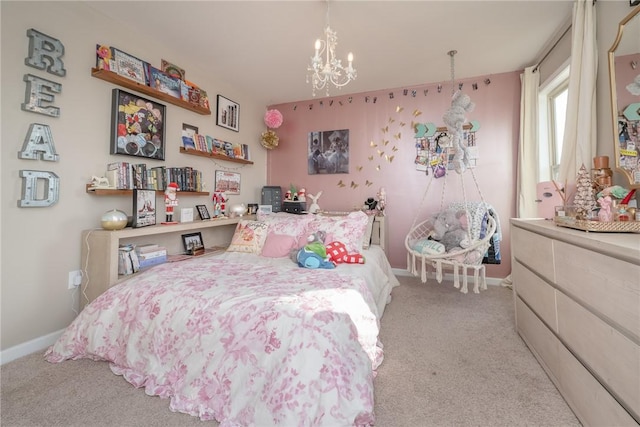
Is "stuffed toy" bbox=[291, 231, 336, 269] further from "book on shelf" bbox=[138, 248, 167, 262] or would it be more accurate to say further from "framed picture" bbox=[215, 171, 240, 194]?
"framed picture" bbox=[215, 171, 240, 194]

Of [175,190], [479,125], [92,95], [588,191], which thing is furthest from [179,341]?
[479,125]

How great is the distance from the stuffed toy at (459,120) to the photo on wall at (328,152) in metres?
1.43

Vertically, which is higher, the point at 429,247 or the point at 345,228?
the point at 345,228

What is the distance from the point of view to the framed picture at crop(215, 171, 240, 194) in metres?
3.44

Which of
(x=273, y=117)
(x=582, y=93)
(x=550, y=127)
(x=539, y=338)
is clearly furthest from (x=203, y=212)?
(x=550, y=127)

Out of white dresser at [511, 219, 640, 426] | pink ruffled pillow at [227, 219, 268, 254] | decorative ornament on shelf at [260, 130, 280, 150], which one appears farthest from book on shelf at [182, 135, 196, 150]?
white dresser at [511, 219, 640, 426]

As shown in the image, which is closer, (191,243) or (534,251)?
(534,251)

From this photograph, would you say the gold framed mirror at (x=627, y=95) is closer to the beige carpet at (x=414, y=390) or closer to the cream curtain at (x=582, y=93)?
the cream curtain at (x=582, y=93)

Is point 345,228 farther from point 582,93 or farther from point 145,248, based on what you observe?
point 582,93

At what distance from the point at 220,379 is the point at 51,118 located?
7.14 feet

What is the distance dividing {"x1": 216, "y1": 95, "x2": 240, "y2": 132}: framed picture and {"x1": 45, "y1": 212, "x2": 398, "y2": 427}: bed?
2163 mm

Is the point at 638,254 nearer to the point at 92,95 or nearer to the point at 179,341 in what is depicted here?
the point at 179,341

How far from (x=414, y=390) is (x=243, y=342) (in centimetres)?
98

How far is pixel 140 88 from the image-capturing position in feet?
7.85
